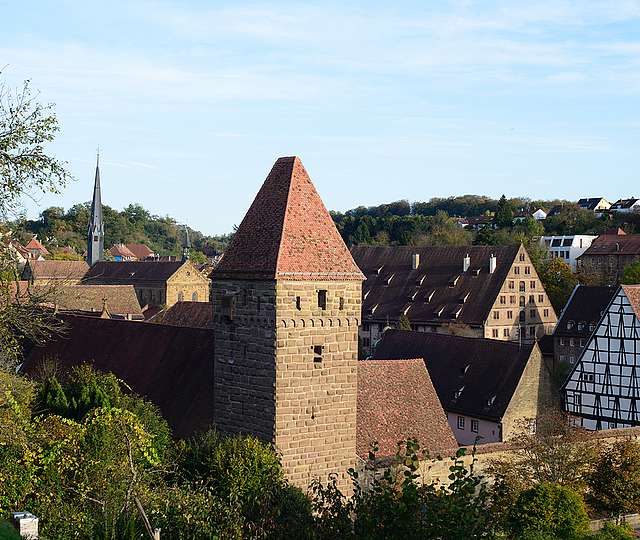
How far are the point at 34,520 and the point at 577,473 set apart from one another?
56.7 feet

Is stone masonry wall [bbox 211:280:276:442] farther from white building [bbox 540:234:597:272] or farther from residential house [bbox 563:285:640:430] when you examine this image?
Answer: white building [bbox 540:234:597:272]

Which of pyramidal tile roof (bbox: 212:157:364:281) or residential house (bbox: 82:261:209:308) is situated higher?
pyramidal tile roof (bbox: 212:157:364:281)

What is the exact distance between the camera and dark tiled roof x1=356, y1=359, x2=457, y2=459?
84.1 feet

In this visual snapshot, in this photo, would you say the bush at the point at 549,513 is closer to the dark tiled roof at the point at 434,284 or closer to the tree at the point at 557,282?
the dark tiled roof at the point at 434,284

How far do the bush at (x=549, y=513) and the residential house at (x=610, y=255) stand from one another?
65.9 metres

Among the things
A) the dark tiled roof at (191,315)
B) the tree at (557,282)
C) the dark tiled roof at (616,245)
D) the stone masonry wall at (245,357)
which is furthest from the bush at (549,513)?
the dark tiled roof at (616,245)

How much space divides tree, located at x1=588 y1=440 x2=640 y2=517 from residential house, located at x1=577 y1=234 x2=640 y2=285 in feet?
200

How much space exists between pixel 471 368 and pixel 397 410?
1440 centimetres

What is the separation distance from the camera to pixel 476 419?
38.8 m

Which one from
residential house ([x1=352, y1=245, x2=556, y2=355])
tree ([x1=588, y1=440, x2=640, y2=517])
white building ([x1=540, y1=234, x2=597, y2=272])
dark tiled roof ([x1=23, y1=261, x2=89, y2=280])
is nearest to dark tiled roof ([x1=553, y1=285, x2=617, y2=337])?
residential house ([x1=352, y1=245, x2=556, y2=355])

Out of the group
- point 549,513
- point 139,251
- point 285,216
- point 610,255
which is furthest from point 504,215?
point 285,216

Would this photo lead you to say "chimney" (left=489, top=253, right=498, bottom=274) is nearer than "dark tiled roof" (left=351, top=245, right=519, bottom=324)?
No

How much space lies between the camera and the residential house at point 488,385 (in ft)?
124

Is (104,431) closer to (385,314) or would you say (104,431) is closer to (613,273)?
(385,314)
